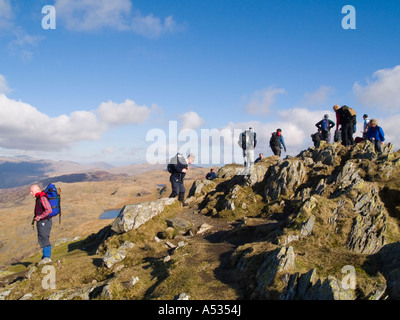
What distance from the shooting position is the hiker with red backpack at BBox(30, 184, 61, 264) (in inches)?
623

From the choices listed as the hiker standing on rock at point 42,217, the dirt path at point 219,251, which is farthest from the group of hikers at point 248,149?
the dirt path at point 219,251

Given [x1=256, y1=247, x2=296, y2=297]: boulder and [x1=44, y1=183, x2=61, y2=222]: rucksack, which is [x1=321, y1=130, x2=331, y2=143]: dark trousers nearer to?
[x1=256, y1=247, x2=296, y2=297]: boulder

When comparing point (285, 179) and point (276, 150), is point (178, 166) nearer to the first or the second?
point (285, 179)

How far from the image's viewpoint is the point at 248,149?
88.5 feet

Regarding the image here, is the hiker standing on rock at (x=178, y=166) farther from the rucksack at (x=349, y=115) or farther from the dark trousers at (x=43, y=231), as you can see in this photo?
the rucksack at (x=349, y=115)

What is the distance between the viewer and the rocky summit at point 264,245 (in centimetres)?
934

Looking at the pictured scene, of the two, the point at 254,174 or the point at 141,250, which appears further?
the point at 254,174

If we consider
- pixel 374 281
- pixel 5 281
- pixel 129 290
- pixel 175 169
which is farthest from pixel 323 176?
pixel 5 281

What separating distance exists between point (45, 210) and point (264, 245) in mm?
14198

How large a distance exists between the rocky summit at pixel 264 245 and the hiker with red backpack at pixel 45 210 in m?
1.81

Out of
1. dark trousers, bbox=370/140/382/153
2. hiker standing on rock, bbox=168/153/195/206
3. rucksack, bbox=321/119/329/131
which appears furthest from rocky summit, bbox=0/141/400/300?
rucksack, bbox=321/119/329/131
